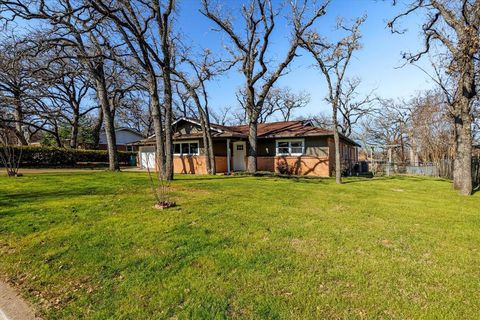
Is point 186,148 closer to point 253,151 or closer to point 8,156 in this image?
point 253,151

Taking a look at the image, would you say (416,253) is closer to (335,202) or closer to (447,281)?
(447,281)

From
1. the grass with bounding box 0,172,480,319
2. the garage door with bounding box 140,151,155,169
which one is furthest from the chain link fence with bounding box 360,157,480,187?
the garage door with bounding box 140,151,155,169

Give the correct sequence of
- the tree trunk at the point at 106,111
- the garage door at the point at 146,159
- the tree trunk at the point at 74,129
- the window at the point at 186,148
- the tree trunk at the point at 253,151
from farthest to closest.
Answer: the tree trunk at the point at 74,129
the garage door at the point at 146,159
the window at the point at 186,148
the tree trunk at the point at 253,151
the tree trunk at the point at 106,111

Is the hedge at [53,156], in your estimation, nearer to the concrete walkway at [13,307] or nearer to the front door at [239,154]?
the front door at [239,154]

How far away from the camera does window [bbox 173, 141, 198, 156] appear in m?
19.8

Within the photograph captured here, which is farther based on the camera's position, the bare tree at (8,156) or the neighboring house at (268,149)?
the neighboring house at (268,149)

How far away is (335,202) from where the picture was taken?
8.36 meters

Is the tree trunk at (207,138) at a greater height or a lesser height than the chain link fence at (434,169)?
greater

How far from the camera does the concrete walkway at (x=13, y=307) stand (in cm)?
287

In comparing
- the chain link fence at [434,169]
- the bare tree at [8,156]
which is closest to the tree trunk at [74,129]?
the bare tree at [8,156]

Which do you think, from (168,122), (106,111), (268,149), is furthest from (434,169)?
(106,111)

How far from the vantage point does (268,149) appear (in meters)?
20.0

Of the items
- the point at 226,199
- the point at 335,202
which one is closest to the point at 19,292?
the point at 226,199

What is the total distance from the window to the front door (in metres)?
3.13
